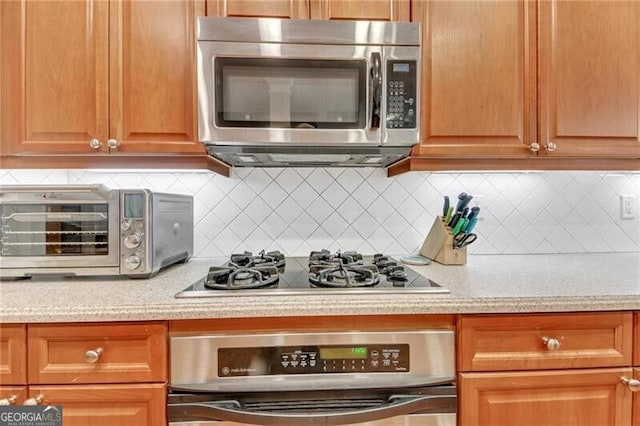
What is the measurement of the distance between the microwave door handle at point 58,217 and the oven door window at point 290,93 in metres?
0.49

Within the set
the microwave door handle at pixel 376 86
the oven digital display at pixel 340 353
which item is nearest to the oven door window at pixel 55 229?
the oven digital display at pixel 340 353

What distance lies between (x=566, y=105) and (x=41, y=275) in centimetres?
192

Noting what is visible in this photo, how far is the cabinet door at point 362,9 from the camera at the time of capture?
1218mm

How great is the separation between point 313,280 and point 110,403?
2.02 ft


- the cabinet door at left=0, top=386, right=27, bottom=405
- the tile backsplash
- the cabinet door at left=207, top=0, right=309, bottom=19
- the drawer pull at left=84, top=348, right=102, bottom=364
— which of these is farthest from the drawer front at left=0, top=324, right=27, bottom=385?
the cabinet door at left=207, top=0, right=309, bottom=19

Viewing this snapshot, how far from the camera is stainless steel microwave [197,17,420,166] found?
112 centimetres

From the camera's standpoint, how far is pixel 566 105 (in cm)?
129

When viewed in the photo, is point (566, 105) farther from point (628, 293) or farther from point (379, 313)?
point (379, 313)

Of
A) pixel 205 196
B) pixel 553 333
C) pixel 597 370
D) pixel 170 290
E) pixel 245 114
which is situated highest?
pixel 245 114

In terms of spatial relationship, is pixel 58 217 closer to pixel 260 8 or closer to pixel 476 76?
pixel 260 8

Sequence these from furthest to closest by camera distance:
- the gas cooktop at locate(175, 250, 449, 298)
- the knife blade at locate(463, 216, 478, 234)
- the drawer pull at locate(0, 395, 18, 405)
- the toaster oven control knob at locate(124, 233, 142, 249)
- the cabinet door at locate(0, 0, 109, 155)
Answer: the knife blade at locate(463, 216, 478, 234) < the cabinet door at locate(0, 0, 109, 155) < the toaster oven control knob at locate(124, 233, 142, 249) < the gas cooktop at locate(175, 250, 449, 298) < the drawer pull at locate(0, 395, 18, 405)

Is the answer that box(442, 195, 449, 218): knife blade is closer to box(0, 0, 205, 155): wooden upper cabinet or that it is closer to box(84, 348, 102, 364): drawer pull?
box(0, 0, 205, 155): wooden upper cabinet

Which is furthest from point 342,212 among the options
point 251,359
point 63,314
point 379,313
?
point 63,314

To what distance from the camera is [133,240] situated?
3.58 ft
